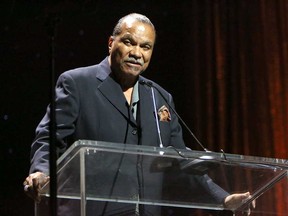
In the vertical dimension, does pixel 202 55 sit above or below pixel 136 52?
above

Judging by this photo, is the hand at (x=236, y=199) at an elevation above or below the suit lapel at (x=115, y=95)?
below

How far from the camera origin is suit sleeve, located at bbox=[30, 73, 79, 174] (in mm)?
2211

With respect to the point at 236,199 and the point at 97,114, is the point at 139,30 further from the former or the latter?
the point at 236,199

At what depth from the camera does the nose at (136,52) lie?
2564 millimetres

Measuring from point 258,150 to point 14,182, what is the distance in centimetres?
152

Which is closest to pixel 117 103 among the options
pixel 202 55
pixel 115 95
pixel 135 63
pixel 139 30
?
pixel 115 95

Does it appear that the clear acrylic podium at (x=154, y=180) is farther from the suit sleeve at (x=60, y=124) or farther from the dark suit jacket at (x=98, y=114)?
the dark suit jacket at (x=98, y=114)

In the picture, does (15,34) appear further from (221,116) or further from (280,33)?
(280,33)

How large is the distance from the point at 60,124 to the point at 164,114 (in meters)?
0.43

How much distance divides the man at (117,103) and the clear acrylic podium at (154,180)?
77mm

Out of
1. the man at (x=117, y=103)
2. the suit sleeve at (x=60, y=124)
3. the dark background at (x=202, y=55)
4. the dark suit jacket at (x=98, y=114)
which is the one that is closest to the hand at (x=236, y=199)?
the man at (x=117, y=103)

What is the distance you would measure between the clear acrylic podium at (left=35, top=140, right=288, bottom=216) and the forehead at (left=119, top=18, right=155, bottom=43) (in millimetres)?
651

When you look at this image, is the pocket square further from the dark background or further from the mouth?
the dark background

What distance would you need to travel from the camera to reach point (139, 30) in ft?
8.43
